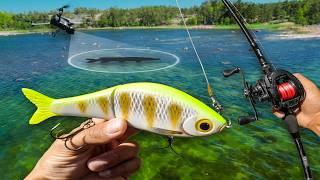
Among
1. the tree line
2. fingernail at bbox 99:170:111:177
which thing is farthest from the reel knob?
the tree line

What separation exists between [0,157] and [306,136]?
13.6 m

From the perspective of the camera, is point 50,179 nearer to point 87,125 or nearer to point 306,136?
point 87,125

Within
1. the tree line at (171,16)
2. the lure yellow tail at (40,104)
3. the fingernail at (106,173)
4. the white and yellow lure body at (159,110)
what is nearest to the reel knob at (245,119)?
the white and yellow lure body at (159,110)

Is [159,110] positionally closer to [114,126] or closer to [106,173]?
[114,126]

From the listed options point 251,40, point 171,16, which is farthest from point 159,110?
point 171,16

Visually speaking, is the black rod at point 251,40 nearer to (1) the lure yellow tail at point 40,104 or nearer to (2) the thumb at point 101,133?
(2) the thumb at point 101,133

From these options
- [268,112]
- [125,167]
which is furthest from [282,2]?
[125,167]

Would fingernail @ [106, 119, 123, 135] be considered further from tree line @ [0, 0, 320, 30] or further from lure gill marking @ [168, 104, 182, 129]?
tree line @ [0, 0, 320, 30]

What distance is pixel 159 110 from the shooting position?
2.79 metres

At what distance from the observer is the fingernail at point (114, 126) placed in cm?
291

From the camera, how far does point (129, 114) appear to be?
9.50 ft

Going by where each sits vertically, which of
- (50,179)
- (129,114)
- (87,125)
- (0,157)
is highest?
(129,114)

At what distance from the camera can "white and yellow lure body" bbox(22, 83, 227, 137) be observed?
108 inches

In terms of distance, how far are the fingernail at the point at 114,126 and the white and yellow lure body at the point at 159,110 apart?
5 centimetres
